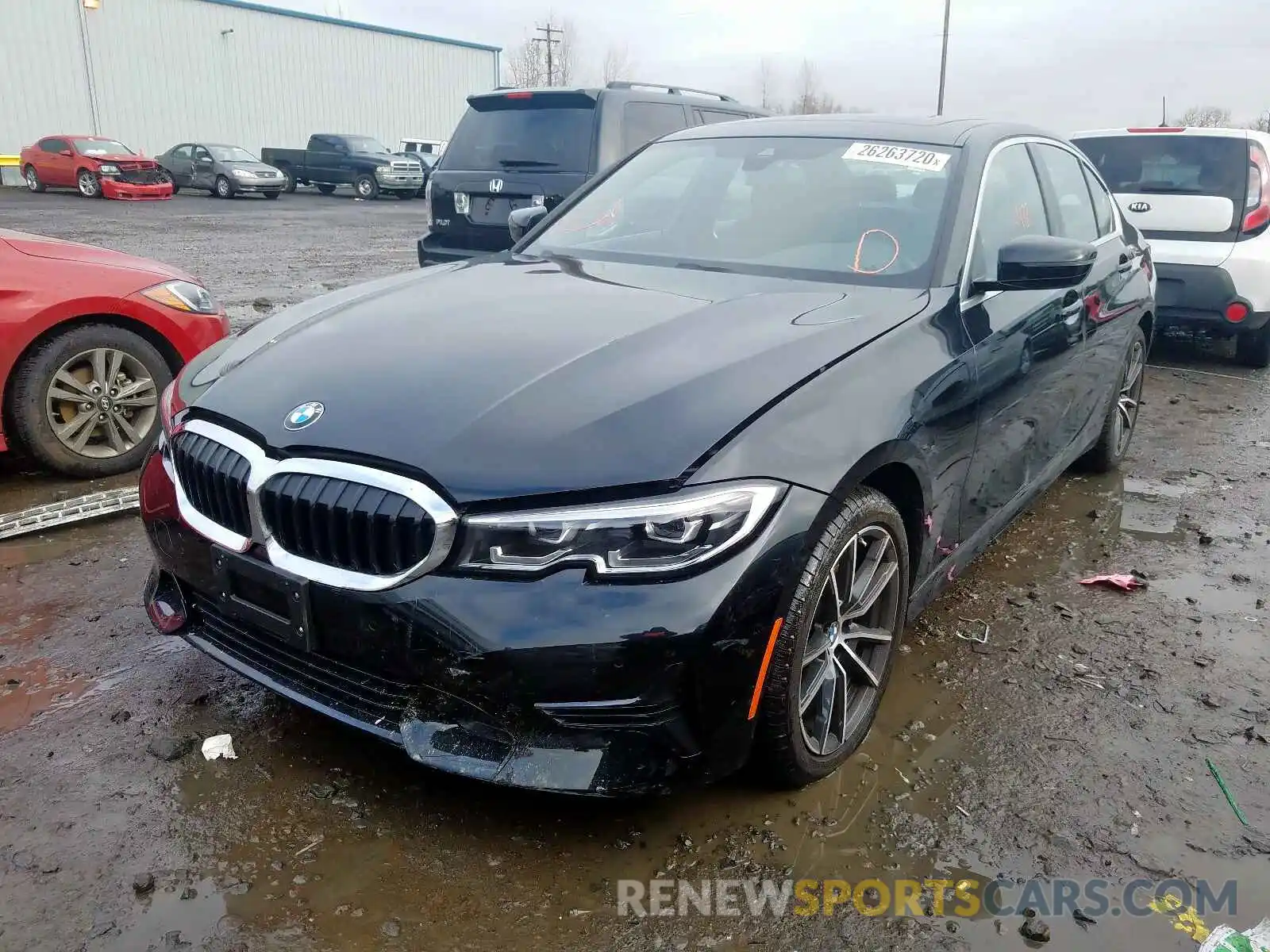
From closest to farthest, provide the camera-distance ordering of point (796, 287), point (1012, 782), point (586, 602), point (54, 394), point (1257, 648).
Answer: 1. point (586, 602)
2. point (1012, 782)
3. point (796, 287)
4. point (1257, 648)
5. point (54, 394)

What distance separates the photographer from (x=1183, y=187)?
7.27 meters

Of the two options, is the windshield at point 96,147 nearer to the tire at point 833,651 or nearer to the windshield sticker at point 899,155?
Answer: the windshield sticker at point 899,155

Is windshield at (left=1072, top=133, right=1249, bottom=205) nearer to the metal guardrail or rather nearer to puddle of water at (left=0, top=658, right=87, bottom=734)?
the metal guardrail

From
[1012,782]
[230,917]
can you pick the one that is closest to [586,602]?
[230,917]

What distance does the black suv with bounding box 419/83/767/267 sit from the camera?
22.9ft

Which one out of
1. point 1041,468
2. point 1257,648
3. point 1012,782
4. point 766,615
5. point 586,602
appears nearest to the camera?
point 586,602

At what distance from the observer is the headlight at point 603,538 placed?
1.96 meters

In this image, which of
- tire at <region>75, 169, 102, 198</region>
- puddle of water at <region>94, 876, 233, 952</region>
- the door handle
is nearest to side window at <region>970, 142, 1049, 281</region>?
the door handle

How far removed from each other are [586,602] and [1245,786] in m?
1.87

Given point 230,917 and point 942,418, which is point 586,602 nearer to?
point 230,917

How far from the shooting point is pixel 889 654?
8.86 feet

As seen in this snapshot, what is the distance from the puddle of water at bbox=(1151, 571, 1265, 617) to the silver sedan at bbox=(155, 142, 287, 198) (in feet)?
90.8

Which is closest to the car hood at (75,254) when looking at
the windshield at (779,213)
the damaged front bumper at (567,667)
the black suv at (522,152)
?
the windshield at (779,213)

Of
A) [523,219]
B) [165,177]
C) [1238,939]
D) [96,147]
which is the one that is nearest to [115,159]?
[165,177]
